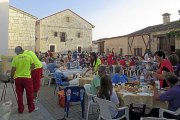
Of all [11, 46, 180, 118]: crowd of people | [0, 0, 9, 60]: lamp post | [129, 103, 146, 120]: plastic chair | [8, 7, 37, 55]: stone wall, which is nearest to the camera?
[11, 46, 180, 118]: crowd of people

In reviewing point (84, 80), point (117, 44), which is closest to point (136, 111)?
point (84, 80)

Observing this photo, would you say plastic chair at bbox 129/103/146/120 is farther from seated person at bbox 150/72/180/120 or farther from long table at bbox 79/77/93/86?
long table at bbox 79/77/93/86

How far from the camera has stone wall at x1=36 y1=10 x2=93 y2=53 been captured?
48875 millimetres

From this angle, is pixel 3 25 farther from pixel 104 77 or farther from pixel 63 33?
pixel 63 33

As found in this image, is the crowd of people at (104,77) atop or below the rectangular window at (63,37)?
below

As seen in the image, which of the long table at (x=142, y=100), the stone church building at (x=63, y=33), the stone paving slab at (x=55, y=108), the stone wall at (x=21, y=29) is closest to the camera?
the long table at (x=142, y=100)

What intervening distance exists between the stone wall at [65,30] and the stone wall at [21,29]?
38.8 feet

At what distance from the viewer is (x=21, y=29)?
3444 centimetres

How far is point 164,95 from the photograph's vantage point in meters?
5.32


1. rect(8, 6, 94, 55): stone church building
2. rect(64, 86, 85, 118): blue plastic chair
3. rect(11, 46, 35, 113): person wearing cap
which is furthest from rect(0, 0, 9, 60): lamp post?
rect(8, 6, 94, 55): stone church building

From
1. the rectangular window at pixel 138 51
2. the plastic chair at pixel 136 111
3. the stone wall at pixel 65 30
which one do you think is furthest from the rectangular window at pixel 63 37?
the plastic chair at pixel 136 111

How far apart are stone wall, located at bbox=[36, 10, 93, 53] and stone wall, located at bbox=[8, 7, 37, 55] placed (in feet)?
38.8

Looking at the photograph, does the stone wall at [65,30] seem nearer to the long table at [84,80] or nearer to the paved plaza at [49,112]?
the paved plaza at [49,112]

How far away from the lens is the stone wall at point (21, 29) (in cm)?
3334
